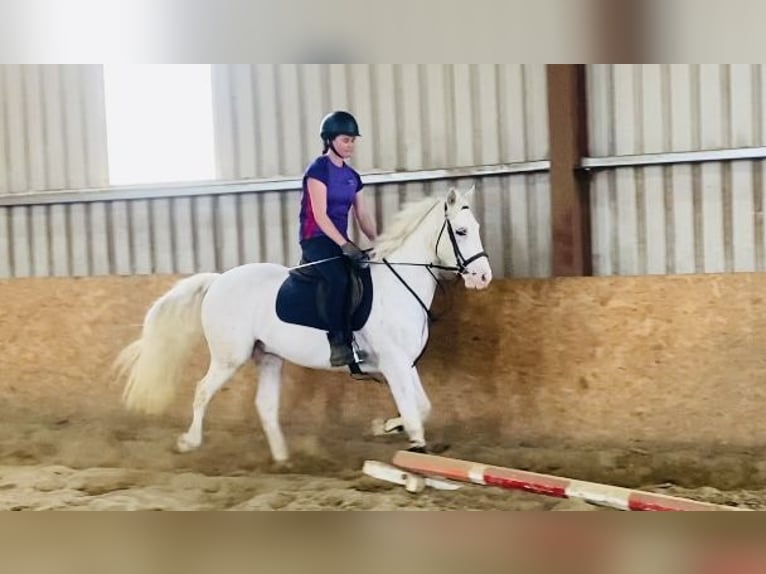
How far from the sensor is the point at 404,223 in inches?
64.3

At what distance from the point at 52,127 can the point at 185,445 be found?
2.25 ft

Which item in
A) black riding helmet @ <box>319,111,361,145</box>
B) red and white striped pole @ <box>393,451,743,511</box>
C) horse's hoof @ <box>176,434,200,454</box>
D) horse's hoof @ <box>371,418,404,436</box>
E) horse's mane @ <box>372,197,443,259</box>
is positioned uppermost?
black riding helmet @ <box>319,111,361,145</box>

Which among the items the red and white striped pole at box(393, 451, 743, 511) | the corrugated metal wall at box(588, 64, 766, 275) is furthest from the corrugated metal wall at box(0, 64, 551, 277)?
the red and white striped pole at box(393, 451, 743, 511)

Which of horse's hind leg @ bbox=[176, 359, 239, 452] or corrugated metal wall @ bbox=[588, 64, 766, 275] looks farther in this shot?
horse's hind leg @ bbox=[176, 359, 239, 452]

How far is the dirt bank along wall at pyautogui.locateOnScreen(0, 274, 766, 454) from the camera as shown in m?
1.58

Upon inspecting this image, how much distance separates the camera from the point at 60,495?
1699 mm

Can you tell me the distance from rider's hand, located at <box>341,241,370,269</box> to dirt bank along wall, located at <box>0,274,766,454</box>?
0.16 m

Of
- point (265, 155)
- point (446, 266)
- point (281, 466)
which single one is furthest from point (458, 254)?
point (281, 466)

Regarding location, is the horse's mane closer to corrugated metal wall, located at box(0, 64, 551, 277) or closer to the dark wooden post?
corrugated metal wall, located at box(0, 64, 551, 277)

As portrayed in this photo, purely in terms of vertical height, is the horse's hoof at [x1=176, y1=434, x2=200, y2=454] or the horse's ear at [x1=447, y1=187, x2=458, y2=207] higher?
the horse's ear at [x1=447, y1=187, x2=458, y2=207]

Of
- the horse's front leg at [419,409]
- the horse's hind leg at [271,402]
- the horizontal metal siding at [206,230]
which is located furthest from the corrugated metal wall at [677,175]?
the horse's hind leg at [271,402]

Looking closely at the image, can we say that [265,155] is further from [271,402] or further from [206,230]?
[271,402]
